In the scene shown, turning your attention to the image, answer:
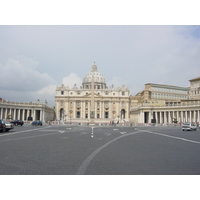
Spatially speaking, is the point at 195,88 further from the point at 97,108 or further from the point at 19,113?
the point at 19,113

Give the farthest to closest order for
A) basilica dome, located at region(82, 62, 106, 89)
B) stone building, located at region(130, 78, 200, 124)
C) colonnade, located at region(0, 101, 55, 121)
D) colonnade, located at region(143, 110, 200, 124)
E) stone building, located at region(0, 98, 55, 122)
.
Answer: basilica dome, located at region(82, 62, 106, 89) → stone building, located at region(0, 98, 55, 122) → colonnade, located at region(0, 101, 55, 121) → stone building, located at region(130, 78, 200, 124) → colonnade, located at region(143, 110, 200, 124)

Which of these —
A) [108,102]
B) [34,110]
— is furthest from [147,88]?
[34,110]

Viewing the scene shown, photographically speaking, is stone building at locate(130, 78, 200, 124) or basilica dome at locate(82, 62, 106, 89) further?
basilica dome at locate(82, 62, 106, 89)

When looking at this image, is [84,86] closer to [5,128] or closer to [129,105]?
[129,105]

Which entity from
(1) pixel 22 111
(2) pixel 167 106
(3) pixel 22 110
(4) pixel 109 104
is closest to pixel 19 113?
(3) pixel 22 110

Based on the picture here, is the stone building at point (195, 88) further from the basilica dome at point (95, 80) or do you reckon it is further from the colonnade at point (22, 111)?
the colonnade at point (22, 111)

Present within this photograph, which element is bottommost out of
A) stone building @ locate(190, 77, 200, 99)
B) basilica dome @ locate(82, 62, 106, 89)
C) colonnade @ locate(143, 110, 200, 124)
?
colonnade @ locate(143, 110, 200, 124)

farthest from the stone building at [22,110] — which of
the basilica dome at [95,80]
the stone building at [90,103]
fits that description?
the basilica dome at [95,80]

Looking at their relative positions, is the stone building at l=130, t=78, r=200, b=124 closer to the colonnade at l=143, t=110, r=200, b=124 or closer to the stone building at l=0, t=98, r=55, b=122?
the colonnade at l=143, t=110, r=200, b=124

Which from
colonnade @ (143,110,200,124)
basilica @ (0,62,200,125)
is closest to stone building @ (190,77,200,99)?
basilica @ (0,62,200,125)

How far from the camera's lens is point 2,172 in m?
8.36

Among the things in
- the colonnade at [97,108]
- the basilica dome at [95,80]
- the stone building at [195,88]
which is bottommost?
the colonnade at [97,108]

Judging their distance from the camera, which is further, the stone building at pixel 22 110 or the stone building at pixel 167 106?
the stone building at pixel 22 110
